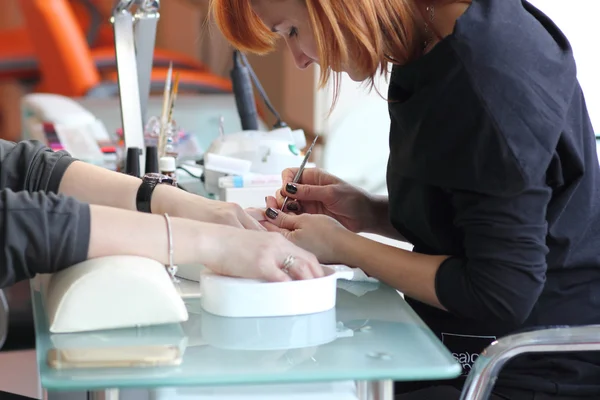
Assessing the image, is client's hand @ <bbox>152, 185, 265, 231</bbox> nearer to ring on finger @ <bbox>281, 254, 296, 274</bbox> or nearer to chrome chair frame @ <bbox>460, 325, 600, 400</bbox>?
ring on finger @ <bbox>281, 254, 296, 274</bbox>

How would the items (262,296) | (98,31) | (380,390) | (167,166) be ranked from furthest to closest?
(98,31) < (167,166) < (262,296) < (380,390)

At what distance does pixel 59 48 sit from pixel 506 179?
13.8 feet

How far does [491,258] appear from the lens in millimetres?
1202

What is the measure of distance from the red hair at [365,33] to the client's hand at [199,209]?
0.24m

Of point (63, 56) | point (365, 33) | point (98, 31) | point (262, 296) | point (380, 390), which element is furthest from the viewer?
point (98, 31)

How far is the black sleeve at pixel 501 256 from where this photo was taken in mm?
1198

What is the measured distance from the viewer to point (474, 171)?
121 cm

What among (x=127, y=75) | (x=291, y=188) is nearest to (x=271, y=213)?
(x=291, y=188)

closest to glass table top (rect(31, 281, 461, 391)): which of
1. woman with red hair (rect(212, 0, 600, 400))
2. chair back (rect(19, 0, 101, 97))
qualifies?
woman with red hair (rect(212, 0, 600, 400))

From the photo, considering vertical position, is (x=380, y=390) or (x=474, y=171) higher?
(x=474, y=171)

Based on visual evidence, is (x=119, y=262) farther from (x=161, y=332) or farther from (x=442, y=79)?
(x=442, y=79)

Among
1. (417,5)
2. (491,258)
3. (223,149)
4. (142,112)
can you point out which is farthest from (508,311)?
(142,112)

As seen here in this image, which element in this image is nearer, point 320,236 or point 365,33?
point 365,33

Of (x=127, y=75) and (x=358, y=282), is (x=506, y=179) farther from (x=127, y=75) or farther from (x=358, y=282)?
(x=127, y=75)
